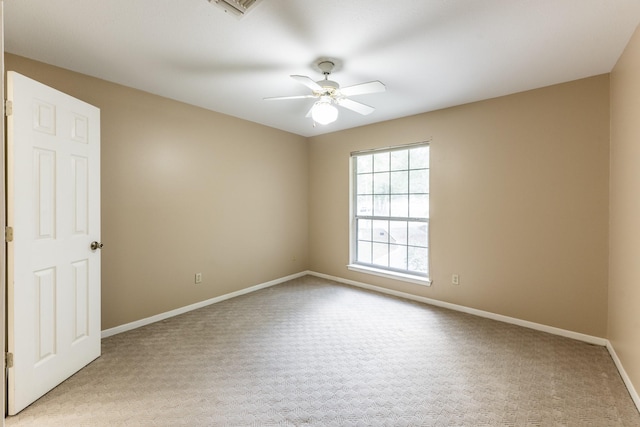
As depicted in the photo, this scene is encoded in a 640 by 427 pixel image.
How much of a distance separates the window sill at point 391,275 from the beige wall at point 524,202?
77mm

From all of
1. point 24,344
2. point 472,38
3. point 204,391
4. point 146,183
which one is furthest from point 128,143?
point 472,38

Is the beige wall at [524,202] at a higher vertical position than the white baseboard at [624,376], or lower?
higher

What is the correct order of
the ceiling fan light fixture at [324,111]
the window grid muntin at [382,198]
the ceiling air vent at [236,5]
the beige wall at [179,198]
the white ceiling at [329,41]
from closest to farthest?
the ceiling air vent at [236,5], the white ceiling at [329,41], the ceiling fan light fixture at [324,111], the beige wall at [179,198], the window grid muntin at [382,198]

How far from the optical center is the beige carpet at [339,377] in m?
1.91

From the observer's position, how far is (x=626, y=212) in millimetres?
2297

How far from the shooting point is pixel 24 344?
2.00 meters

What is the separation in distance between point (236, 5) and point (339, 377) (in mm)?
2570

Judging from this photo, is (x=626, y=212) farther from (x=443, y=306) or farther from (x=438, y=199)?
(x=443, y=306)

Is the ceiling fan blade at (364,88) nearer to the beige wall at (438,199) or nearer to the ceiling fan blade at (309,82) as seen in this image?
the ceiling fan blade at (309,82)

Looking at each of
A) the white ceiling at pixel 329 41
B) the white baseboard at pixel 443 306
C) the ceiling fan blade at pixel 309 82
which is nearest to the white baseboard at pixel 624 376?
the white baseboard at pixel 443 306

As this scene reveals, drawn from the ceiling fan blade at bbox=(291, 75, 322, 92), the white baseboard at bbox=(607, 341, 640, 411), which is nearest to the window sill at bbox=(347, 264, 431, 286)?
the white baseboard at bbox=(607, 341, 640, 411)

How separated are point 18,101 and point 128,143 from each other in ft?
3.66

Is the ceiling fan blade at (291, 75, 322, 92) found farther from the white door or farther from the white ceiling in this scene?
the white door

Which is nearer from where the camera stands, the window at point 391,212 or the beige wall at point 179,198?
the beige wall at point 179,198
